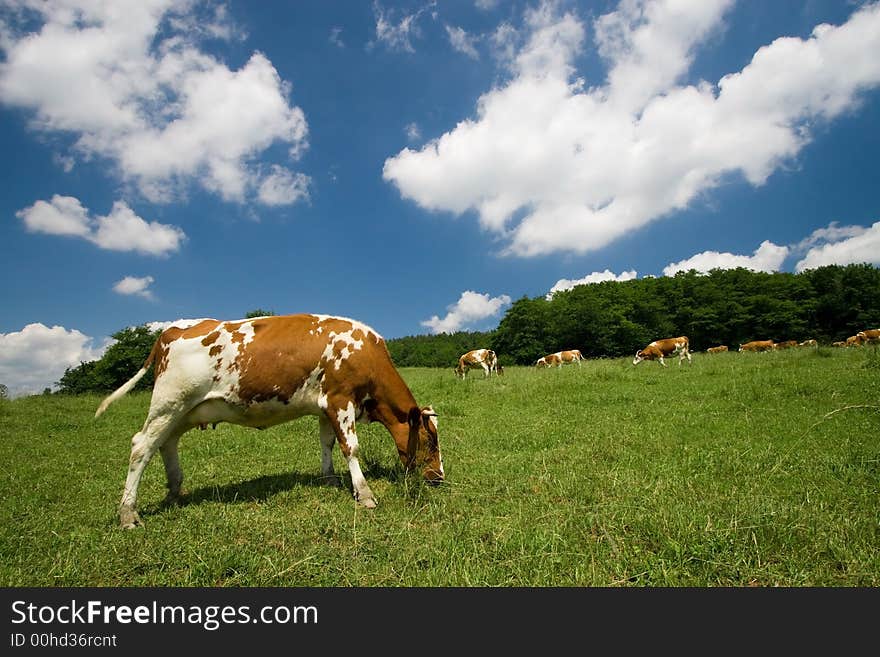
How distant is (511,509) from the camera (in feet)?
15.4

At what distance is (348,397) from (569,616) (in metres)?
4.04

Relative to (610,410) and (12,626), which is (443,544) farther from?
(610,410)

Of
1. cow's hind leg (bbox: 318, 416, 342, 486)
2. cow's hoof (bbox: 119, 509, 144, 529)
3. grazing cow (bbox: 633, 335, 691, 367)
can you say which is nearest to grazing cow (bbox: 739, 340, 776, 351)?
grazing cow (bbox: 633, 335, 691, 367)

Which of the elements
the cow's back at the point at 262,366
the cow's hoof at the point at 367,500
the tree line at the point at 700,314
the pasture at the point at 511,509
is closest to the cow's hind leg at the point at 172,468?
the pasture at the point at 511,509

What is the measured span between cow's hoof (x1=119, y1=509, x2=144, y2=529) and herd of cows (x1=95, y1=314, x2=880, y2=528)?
10 millimetres

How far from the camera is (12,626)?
9.28 ft

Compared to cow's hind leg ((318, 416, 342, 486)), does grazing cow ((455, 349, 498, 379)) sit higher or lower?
higher

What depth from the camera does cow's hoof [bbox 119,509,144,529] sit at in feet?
16.2

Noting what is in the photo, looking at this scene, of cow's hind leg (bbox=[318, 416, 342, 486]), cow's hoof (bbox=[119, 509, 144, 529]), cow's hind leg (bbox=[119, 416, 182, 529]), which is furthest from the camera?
cow's hind leg (bbox=[318, 416, 342, 486])

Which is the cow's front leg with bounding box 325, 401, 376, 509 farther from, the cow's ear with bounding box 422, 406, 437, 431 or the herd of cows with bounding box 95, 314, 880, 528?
the cow's ear with bounding box 422, 406, 437, 431

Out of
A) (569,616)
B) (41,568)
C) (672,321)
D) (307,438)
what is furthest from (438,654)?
(672,321)

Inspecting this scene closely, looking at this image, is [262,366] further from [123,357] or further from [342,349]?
[123,357]

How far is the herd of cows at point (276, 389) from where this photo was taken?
543 cm

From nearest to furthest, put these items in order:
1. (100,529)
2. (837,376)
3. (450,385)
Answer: (100,529)
(837,376)
(450,385)
